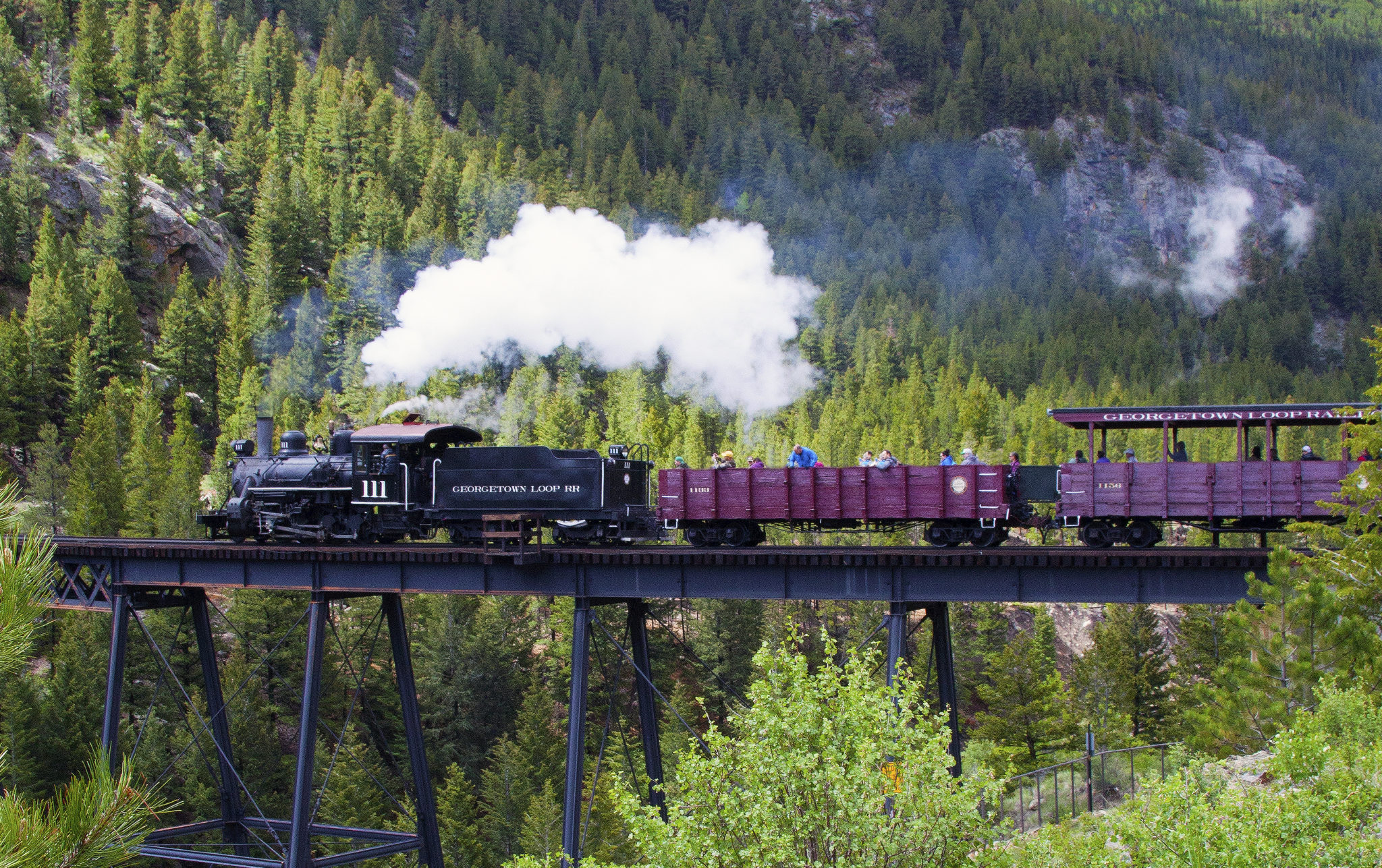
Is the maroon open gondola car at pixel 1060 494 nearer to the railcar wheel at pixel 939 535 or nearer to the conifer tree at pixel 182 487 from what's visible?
the railcar wheel at pixel 939 535

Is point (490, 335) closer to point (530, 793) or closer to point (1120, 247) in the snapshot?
point (530, 793)

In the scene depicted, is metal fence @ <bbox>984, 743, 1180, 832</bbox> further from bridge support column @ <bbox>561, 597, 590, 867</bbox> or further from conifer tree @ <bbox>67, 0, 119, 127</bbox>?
conifer tree @ <bbox>67, 0, 119, 127</bbox>

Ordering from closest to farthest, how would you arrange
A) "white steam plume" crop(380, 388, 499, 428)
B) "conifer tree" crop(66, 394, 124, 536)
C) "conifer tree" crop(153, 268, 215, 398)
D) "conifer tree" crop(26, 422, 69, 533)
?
"conifer tree" crop(66, 394, 124, 536), "conifer tree" crop(26, 422, 69, 533), "white steam plume" crop(380, 388, 499, 428), "conifer tree" crop(153, 268, 215, 398)

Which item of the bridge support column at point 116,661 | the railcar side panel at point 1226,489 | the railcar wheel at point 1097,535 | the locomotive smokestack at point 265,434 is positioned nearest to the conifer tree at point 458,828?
the bridge support column at point 116,661

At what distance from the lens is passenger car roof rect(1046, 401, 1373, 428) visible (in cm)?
2411

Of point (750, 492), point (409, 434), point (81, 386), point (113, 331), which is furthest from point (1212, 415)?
point (113, 331)

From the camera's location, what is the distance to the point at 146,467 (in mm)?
60750

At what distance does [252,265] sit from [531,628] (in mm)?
51020

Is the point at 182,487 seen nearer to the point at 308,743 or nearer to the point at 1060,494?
the point at 308,743

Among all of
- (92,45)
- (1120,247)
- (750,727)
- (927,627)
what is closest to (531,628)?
(927,627)

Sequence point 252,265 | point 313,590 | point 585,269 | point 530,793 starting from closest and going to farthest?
point 313,590 < point 530,793 < point 585,269 < point 252,265

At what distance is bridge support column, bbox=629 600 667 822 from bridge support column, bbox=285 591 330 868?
23.2 feet

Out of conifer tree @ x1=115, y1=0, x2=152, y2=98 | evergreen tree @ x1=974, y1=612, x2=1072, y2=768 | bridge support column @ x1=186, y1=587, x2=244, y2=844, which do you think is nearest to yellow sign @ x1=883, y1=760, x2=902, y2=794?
bridge support column @ x1=186, y1=587, x2=244, y2=844

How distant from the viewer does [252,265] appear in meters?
95.8
